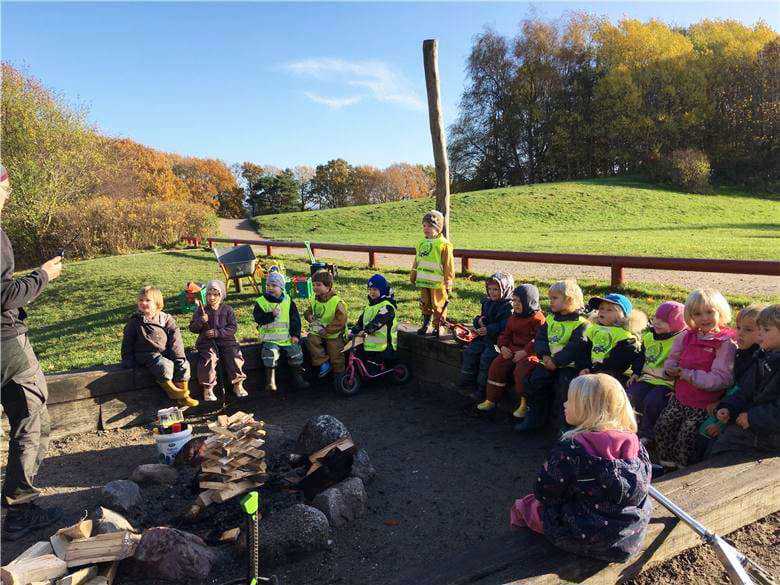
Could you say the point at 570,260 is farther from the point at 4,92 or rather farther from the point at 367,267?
the point at 4,92

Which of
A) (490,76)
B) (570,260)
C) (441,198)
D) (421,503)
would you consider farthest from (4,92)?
(490,76)

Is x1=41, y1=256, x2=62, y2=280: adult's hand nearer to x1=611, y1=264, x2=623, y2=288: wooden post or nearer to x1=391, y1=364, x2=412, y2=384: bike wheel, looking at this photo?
x1=391, y1=364, x2=412, y2=384: bike wheel

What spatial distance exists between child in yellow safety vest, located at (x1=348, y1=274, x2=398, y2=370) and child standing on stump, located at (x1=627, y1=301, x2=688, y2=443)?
8.94 feet

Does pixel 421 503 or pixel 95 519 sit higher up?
→ pixel 95 519

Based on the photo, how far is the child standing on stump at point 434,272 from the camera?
6219mm

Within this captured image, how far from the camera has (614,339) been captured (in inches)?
167

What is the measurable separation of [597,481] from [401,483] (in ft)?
6.44

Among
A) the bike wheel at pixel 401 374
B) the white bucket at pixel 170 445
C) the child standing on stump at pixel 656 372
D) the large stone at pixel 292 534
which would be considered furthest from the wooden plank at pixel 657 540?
the bike wheel at pixel 401 374

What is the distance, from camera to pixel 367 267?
42.7ft

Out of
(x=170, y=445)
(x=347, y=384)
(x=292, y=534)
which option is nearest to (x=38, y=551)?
(x=292, y=534)

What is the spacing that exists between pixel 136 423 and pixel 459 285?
19.2 ft

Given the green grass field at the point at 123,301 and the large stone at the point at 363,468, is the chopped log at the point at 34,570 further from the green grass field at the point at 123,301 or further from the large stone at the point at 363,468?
the green grass field at the point at 123,301

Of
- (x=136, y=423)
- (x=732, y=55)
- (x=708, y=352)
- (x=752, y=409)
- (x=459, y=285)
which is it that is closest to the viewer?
(x=752, y=409)

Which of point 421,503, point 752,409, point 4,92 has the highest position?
point 4,92
